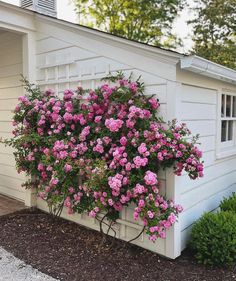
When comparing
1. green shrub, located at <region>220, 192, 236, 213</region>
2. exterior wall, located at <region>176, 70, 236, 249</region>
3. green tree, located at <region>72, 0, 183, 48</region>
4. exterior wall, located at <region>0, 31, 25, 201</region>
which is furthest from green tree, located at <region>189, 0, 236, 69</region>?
exterior wall, located at <region>0, 31, 25, 201</region>

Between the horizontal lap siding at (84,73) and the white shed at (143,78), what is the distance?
0.04ft

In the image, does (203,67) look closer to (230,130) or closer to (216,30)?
(230,130)

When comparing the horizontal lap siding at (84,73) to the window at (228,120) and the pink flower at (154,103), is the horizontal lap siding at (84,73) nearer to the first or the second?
the pink flower at (154,103)

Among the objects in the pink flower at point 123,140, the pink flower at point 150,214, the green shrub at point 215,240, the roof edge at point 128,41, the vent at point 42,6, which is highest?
the vent at point 42,6

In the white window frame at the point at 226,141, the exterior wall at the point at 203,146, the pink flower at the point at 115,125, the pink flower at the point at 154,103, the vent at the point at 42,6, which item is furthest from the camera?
the vent at the point at 42,6

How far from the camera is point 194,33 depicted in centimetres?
1512

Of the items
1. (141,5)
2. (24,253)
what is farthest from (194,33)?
(24,253)

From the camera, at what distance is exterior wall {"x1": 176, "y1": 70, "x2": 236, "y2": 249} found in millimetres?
3400

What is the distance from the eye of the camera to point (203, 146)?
12.6 ft

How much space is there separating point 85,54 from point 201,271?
10.0 feet

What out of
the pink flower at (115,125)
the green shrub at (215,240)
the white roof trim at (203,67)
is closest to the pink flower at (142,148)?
the pink flower at (115,125)

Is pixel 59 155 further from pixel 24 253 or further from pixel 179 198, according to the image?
pixel 179 198

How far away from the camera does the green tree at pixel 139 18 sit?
17672 millimetres

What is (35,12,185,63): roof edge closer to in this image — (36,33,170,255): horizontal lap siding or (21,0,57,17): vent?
(36,33,170,255): horizontal lap siding
